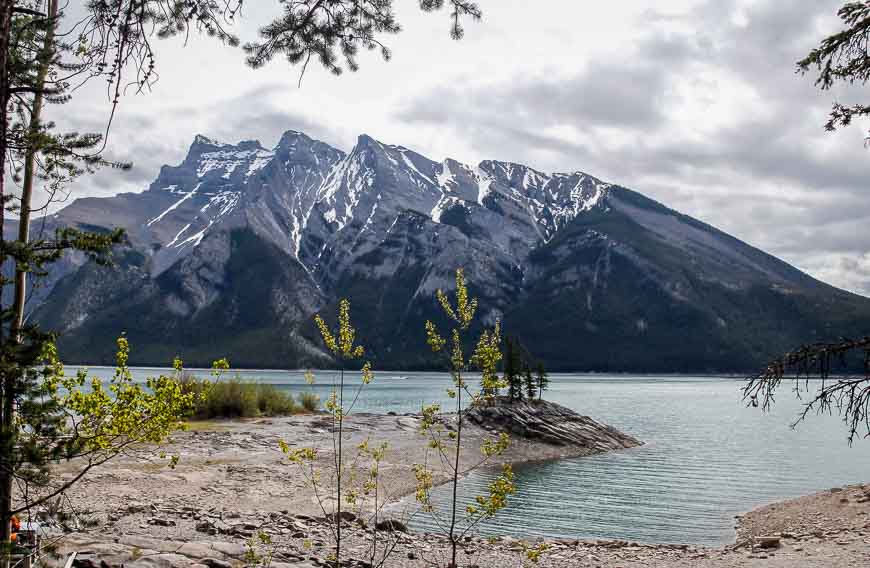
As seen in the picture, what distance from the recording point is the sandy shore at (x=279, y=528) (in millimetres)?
15156

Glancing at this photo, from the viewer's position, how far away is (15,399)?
728 centimetres

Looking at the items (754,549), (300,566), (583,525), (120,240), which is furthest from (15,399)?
(583,525)

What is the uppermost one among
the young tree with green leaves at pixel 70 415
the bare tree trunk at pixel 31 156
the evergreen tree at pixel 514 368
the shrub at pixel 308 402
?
the bare tree trunk at pixel 31 156

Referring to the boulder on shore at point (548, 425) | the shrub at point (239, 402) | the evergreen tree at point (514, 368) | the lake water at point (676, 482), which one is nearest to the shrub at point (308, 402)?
the shrub at point (239, 402)

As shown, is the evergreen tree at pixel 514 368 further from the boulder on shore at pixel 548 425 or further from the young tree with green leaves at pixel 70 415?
the young tree with green leaves at pixel 70 415

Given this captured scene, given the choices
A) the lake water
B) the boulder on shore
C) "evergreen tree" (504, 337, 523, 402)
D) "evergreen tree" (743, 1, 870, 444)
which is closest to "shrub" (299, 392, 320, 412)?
the boulder on shore

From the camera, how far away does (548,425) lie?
189 feet

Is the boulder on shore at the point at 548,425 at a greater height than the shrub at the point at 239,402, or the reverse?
the shrub at the point at 239,402

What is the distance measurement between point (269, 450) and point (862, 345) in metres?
34.5

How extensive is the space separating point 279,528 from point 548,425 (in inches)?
1585

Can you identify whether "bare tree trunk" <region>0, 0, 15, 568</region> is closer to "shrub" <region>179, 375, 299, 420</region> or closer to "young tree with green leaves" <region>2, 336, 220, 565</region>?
"young tree with green leaves" <region>2, 336, 220, 565</region>

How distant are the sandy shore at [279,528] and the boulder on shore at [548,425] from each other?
67.1ft

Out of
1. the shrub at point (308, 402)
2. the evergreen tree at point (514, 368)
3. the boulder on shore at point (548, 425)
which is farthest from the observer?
the shrub at point (308, 402)

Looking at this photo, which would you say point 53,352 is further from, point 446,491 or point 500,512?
point 446,491
